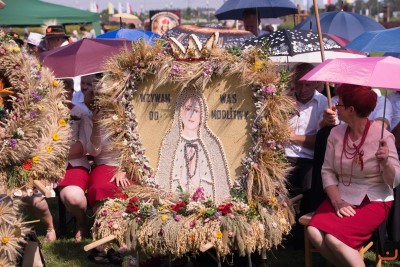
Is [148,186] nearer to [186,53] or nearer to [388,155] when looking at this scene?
[186,53]

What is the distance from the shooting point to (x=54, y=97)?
4617 millimetres

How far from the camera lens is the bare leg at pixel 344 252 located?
454cm

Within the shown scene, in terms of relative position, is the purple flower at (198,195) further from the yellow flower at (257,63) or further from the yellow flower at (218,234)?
the yellow flower at (257,63)

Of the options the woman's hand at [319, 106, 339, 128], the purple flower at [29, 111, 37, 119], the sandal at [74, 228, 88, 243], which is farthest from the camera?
the sandal at [74, 228, 88, 243]

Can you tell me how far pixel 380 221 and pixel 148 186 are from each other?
62.1 inches

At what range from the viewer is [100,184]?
6031mm

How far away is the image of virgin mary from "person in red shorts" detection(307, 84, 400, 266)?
739mm

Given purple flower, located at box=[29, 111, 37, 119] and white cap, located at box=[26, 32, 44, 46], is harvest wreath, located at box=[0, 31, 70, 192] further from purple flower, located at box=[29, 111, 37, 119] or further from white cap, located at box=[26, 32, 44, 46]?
white cap, located at box=[26, 32, 44, 46]

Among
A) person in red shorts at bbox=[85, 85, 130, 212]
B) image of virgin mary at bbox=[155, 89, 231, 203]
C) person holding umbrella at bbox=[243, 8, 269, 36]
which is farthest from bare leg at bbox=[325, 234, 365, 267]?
person holding umbrella at bbox=[243, 8, 269, 36]

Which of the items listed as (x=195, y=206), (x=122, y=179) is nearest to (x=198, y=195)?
(x=195, y=206)

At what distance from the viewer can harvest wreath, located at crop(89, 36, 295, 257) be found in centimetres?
438

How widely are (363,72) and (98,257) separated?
269cm

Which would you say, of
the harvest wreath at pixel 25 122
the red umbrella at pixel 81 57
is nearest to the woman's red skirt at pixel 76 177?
the red umbrella at pixel 81 57

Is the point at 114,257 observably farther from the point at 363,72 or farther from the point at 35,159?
the point at 363,72
